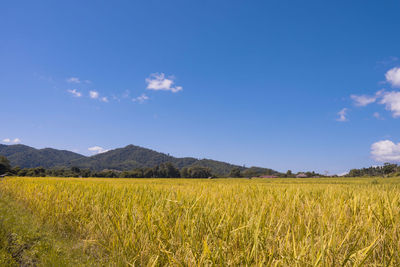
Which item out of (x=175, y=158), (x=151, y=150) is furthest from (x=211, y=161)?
(x=151, y=150)

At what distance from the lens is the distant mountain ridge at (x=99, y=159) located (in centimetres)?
15362

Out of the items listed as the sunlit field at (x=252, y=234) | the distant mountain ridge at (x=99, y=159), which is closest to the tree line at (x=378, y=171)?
the sunlit field at (x=252, y=234)

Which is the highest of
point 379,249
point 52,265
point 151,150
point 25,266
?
point 151,150

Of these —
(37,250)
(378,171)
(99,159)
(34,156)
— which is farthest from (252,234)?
(34,156)

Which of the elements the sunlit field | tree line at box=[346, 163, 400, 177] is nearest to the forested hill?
tree line at box=[346, 163, 400, 177]

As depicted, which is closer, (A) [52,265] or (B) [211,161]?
(A) [52,265]

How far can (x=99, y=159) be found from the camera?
6565 inches

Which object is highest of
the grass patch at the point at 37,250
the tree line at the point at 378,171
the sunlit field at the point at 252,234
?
the tree line at the point at 378,171

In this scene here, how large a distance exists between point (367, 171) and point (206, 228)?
72.9 meters

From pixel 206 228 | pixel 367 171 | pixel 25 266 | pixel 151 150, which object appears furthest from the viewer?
pixel 151 150

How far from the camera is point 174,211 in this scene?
3.00 m

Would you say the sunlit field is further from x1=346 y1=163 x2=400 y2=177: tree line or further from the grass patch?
x1=346 y1=163 x2=400 y2=177: tree line

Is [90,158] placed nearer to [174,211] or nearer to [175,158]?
[175,158]

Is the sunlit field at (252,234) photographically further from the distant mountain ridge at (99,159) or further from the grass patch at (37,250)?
the distant mountain ridge at (99,159)
